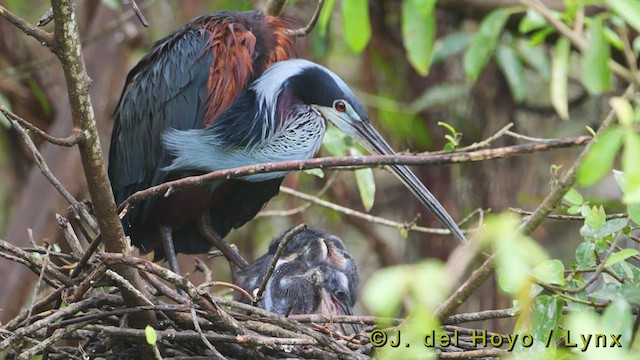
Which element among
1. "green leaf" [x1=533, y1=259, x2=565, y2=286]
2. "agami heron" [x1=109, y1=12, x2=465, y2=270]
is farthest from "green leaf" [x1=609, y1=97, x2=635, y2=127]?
"agami heron" [x1=109, y1=12, x2=465, y2=270]

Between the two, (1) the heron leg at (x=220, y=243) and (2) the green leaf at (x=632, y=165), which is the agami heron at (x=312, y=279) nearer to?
(1) the heron leg at (x=220, y=243)

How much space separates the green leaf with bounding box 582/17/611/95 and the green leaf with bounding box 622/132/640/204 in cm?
25

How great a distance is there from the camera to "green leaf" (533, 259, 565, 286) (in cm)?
240

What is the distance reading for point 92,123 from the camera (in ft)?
9.11

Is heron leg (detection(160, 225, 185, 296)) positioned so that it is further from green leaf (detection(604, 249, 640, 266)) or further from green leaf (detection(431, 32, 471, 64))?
green leaf (detection(604, 249, 640, 266))

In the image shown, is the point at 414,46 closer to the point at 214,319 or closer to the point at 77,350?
the point at 214,319

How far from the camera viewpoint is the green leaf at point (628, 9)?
6.10ft

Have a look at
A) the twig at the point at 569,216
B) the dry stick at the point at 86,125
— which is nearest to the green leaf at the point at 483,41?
the twig at the point at 569,216

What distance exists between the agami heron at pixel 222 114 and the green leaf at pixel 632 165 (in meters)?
2.17

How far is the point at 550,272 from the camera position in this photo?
8.11ft

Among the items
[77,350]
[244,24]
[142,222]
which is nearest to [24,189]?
[142,222]

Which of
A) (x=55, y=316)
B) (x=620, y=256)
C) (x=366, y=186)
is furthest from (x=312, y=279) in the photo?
(x=620, y=256)

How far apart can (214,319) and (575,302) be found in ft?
3.65

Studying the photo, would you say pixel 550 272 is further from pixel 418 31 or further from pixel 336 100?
pixel 336 100
